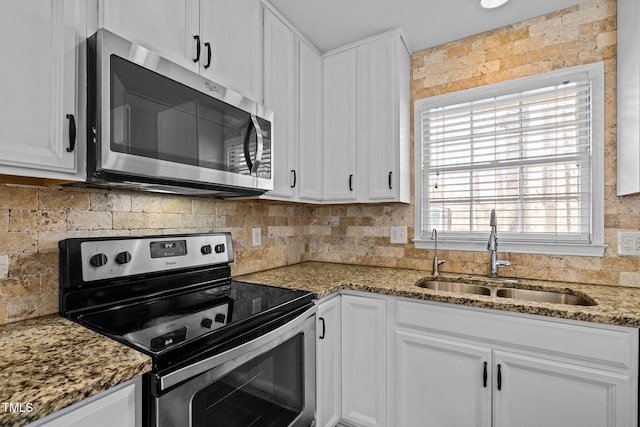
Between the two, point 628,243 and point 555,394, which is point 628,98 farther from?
point 555,394

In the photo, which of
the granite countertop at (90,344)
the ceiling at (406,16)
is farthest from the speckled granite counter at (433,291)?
the ceiling at (406,16)

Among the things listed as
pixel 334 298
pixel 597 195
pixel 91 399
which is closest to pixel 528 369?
pixel 334 298

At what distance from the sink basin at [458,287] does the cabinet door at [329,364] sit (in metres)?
0.59

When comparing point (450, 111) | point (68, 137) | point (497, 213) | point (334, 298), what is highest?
point (450, 111)

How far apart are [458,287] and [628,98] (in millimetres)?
1269

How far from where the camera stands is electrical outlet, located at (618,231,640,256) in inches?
65.6

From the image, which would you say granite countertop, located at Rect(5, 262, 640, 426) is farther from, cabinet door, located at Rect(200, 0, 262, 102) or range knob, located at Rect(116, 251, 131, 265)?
cabinet door, located at Rect(200, 0, 262, 102)

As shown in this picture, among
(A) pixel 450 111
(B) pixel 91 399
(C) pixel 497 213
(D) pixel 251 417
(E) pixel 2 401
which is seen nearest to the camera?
(E) pixel 2 401

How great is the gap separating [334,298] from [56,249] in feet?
4.07

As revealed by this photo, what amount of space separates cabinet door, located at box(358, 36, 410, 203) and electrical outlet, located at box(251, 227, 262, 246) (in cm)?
76

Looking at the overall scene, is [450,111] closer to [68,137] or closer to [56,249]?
[68,137]

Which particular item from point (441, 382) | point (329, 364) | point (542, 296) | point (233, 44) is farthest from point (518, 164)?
point (233, 44)

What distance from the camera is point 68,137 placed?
996 mm

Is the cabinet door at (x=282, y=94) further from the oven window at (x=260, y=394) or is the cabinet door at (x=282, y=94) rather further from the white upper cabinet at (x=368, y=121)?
the oven window at (x=260, y=394)
